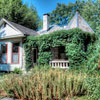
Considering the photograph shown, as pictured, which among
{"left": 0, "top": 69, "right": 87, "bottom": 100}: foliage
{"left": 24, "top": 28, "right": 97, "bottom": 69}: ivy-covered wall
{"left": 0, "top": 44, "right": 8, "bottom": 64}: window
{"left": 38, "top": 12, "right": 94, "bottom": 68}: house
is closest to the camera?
{"left": 0, "top": 69, "right": 87, "bottom": 100}: foliage

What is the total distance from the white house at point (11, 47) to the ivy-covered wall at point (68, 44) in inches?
29.7

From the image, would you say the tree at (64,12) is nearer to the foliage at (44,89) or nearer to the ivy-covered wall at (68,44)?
the ivy-covered wall at (68,44)

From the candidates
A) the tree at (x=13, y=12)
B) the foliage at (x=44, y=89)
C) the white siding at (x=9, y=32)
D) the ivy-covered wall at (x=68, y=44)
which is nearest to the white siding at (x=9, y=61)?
the white siding at (x=9, y=32)

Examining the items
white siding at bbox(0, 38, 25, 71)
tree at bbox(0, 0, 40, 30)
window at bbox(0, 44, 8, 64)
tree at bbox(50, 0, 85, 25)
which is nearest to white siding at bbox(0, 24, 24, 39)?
white siding at bbox(0, 38, 25, 71)

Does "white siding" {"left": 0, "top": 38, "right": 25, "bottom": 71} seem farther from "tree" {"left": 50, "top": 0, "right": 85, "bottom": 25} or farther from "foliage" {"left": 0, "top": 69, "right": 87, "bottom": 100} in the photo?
"tree" {"left": 50, "top": 0, "right": 85, "bottom": 25}

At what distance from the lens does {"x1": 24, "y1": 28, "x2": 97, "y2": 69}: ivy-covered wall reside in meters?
7.66

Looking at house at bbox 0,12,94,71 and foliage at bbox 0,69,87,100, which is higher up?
house at bbox 0,12,94,71

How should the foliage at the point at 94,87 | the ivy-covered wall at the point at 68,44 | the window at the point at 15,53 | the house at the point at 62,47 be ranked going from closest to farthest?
the foliage at the point at 94,87
the ivy-covered wall at the point at 68,44
the house at the point at 62,47
the window at the point at 15,53

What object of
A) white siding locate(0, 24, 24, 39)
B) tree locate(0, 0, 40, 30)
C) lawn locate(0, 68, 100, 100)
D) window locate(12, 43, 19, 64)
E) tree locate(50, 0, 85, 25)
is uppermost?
tree locate(50, 0, 85, 25)

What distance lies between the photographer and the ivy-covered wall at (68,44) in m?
7.66

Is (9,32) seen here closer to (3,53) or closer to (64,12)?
(3,53)

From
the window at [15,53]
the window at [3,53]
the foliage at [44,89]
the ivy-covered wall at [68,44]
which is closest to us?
the foliage at [44,89]

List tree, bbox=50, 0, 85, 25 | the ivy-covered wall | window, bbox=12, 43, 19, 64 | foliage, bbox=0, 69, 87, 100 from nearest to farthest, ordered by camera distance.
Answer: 1. foliage, bbox=0, 69, 87, 100
2. the ivy-covered wall
3. window, bbox=12, 43, 19, 64
4. tree, bbox=50, 0, 85, 25

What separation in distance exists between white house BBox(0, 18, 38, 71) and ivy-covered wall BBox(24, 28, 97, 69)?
754 millimetres
